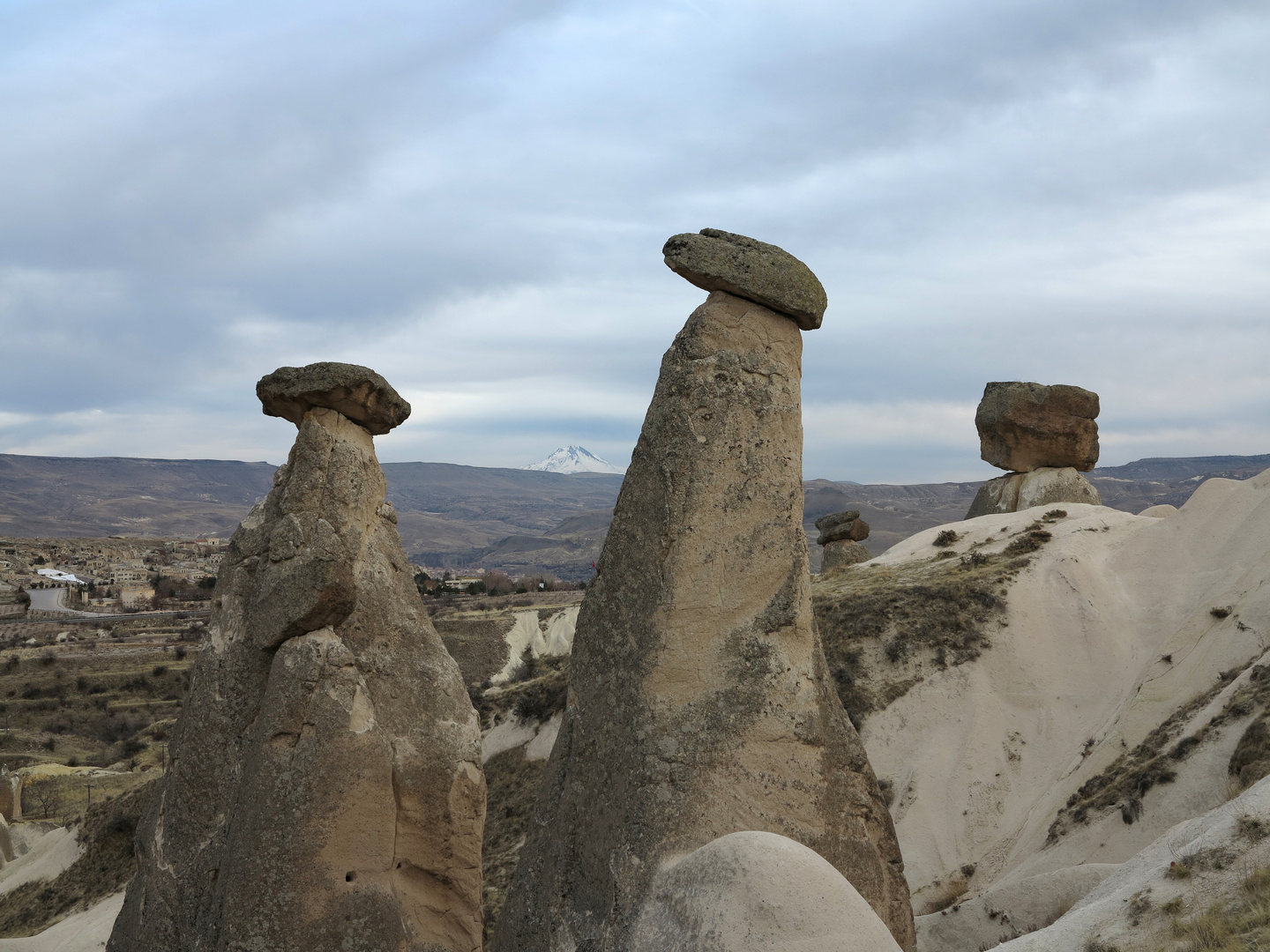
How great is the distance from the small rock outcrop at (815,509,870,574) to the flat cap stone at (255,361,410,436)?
2056 cm

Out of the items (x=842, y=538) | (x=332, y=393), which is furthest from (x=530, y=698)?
(x=332, y=393)

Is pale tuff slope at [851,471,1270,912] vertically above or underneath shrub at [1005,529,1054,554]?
underneath

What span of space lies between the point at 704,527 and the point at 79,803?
74.3 feet

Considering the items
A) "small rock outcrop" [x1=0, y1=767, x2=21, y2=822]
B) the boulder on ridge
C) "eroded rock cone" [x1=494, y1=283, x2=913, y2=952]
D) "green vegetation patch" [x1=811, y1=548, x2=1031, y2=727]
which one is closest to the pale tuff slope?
"green vegetation patch" [x1=811, y1=548, x2=1031, y2=727]

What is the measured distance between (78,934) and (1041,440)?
21.8 m

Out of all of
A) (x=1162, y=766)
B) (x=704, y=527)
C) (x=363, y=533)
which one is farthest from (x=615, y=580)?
(x=1162, y=766)

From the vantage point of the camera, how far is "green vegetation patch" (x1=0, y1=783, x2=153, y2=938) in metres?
16.5

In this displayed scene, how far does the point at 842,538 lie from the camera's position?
28.3 metres

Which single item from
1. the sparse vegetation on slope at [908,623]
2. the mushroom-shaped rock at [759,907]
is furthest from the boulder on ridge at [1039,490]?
the mushroom-shaped rock at [759,907]

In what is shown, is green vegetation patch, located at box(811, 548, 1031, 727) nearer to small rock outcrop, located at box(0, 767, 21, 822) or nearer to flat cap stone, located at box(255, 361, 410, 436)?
flat cap stone, located at box(255, 361, 410, 436)

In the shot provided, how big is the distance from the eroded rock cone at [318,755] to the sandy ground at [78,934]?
565 centimetres

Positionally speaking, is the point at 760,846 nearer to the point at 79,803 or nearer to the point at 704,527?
the point at 704,527

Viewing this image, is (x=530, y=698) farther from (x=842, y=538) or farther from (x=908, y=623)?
(x=908, y=623)

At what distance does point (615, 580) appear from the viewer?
243 inches
